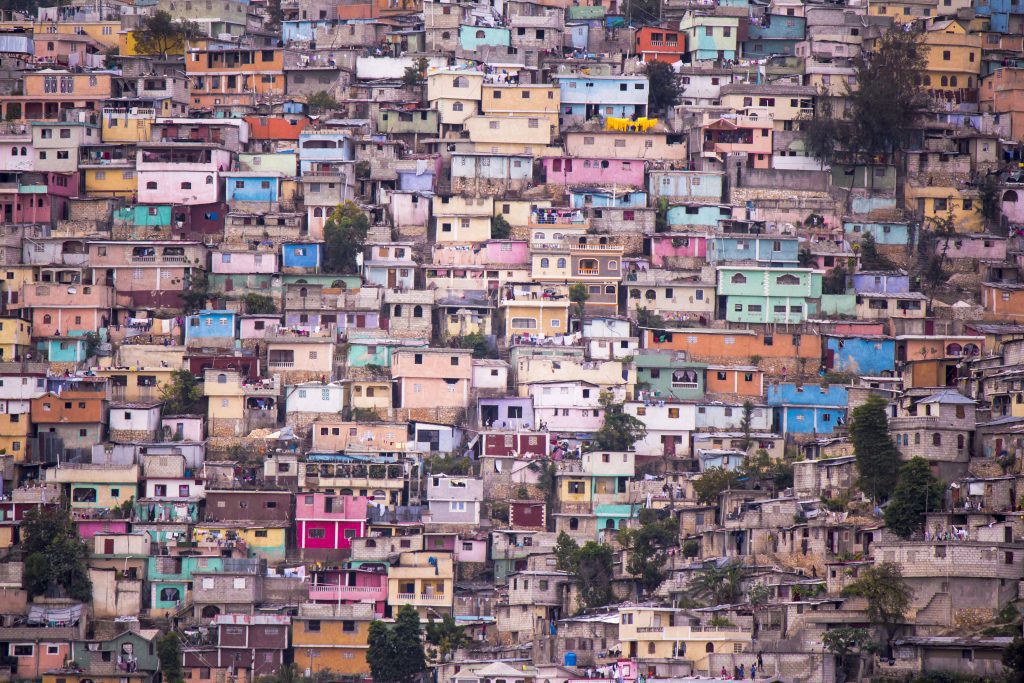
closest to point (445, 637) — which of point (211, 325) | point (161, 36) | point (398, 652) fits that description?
point (398, 652)

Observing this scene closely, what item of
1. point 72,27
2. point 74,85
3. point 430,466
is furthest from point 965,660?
point 72,27

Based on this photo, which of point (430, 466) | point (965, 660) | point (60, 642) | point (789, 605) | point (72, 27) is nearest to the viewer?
point (965, 660)

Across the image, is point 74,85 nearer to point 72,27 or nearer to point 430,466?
point 72,27

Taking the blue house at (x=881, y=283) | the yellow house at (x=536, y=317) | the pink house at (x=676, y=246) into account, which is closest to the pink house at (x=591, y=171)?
the pink house at (x=676, y=246)

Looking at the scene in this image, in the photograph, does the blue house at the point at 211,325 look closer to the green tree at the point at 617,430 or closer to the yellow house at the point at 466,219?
the yellow house at the point at 466,219

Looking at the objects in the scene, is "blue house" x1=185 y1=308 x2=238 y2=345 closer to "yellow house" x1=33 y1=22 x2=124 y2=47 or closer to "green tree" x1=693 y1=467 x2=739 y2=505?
"green tree" x1=693 y1=467 x2=739 y2=505

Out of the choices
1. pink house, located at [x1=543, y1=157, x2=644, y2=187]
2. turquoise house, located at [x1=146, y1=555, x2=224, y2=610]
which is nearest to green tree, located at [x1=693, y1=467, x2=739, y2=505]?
turquoise house, located at [x1=146, y1=555, x2=224, y2=610]
